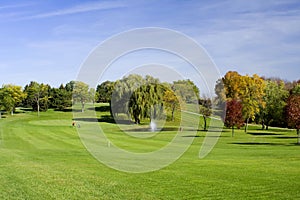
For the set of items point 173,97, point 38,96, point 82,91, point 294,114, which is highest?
point 38,96

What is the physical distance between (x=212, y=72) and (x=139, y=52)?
2928 millimetres

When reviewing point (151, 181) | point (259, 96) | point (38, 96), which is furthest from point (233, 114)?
point (38, 96)

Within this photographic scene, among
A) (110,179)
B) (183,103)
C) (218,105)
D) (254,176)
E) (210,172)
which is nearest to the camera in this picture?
(110,179)

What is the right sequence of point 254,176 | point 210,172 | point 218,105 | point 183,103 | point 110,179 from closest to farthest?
point 110,179, point 254,176, point 210,172, point 183,103, point 218,105

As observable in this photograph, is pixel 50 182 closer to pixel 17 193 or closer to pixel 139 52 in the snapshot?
pixel 17 193

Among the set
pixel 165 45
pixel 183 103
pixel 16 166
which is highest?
pixel 165 45

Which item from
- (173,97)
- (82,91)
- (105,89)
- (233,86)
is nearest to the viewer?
(82,91)

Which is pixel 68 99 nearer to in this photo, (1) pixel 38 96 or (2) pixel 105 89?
(1) pixel 38 96

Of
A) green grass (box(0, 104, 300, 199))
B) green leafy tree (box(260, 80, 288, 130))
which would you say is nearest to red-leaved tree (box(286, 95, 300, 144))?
green grass (box(0, 104, 300, 199))

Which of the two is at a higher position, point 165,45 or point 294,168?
point 165,45

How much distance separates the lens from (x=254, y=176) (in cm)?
1689

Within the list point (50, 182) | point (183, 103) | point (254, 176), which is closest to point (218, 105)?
point (183, 103)

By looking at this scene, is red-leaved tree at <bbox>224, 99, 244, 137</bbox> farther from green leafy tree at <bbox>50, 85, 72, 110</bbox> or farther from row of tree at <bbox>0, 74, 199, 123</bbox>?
green leafy tree at <bbox>50, 85, 72, 110</bbox>

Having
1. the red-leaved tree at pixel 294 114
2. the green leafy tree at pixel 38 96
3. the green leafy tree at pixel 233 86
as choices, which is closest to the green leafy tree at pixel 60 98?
the green leafy tree at pixel 38 96
